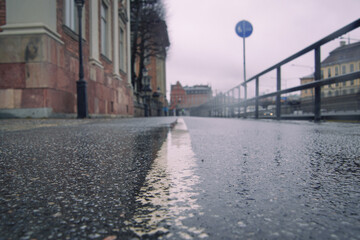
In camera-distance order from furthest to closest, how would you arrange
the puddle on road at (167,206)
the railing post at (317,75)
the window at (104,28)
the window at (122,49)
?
1. the window at (122,49)
2. the window at (104,28)
3. the railing post at (317,75)
4. the puddle on road at (167,206)

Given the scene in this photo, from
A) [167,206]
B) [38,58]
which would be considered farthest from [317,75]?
[38,58]

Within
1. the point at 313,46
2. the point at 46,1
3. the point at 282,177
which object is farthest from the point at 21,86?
the point at 282,177

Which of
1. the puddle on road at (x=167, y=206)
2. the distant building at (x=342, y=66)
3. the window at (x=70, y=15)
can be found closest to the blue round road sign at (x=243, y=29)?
the distant building at (x=342, y=66)

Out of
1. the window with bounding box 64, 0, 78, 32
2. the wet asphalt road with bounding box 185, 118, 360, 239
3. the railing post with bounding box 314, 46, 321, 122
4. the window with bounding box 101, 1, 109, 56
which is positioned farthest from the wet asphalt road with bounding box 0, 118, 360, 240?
the window with bounding box 101, 1, 109, 56

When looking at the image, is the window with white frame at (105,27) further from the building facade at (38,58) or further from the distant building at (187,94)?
the distant building at (187,94)

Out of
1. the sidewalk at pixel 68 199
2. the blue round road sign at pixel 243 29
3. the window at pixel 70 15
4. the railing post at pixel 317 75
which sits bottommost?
the sidewalk at pixel 68 199

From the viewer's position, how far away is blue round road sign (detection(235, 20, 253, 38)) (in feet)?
33.4

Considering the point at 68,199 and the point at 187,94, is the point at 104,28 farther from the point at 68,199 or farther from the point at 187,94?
the point at 187,94

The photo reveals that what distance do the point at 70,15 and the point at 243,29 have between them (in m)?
6.03

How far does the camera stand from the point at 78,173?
2.43 feet

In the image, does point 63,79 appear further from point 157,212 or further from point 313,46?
point 157,212

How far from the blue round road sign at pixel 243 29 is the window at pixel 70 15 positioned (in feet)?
18.5

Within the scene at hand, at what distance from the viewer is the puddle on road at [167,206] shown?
1.14ft

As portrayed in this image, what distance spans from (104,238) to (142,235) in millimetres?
45
